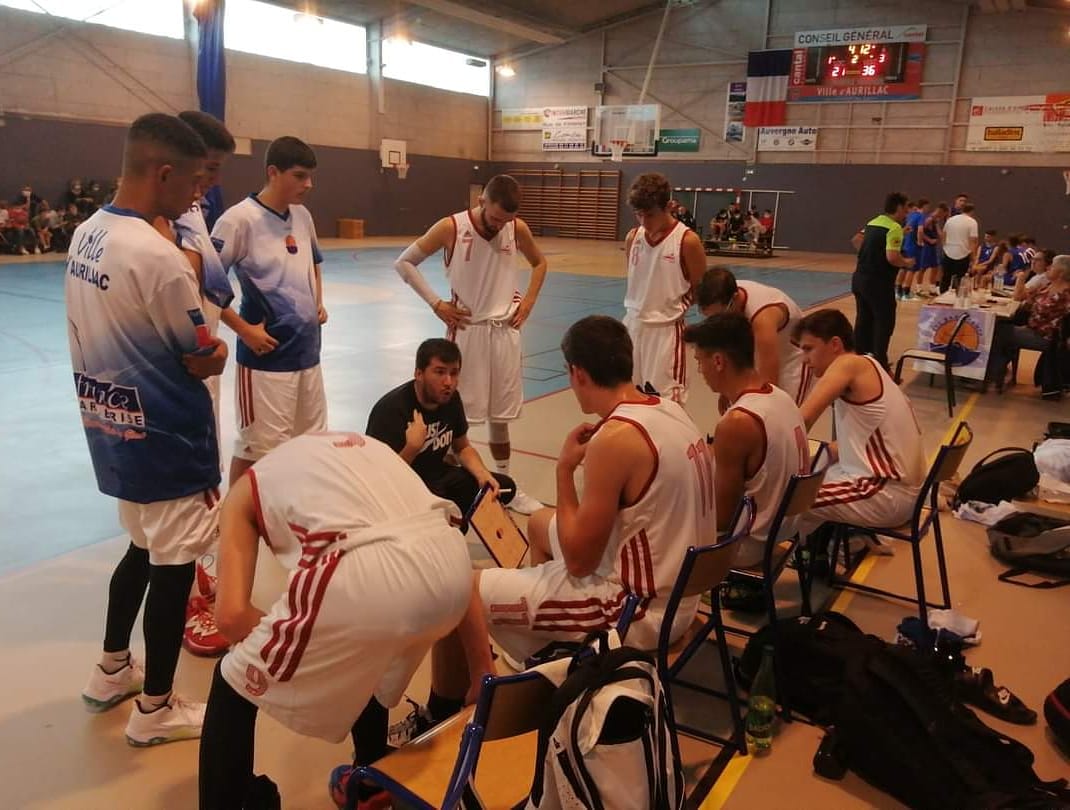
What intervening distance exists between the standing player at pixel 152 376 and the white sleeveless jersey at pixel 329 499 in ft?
2.53

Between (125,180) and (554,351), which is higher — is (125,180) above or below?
above

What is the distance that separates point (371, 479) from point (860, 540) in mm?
3286

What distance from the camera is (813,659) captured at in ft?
9.02

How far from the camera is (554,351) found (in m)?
8.95

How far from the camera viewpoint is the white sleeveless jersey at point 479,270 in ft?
14.7

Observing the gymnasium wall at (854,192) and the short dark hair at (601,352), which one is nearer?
the short dark hair at (601,352)

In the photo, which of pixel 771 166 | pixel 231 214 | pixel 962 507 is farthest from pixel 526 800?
pixel 771 166

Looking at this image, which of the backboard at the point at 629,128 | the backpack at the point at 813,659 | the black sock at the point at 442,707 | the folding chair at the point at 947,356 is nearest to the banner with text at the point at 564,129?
the backboard at the point at 629,128

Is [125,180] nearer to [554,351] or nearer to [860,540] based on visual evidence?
[860,540]

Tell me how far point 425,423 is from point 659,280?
1919 millimetres

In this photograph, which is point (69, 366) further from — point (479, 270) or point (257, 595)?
point (257, 595)

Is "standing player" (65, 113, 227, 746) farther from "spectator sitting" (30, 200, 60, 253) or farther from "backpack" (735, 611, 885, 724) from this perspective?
"spectator sitting" (30, 200, 60, 253)

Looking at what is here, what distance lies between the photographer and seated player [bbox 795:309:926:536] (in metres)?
3.36

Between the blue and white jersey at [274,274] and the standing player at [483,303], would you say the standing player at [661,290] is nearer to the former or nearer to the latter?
the standing player at [483,303]
